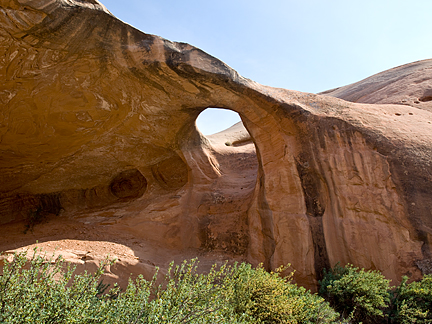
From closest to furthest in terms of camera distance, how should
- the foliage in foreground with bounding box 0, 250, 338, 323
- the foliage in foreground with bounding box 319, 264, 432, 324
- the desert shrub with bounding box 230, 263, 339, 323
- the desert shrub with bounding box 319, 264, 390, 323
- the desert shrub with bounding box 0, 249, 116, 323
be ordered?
the desert shrub with bounding box 0, 249, 116, 323
the foliage in foreground with bounding box 0, 250, 338, 323
the desert shrub with bounding box 230, 263, 339, 323
the foliage in foreground with bounding box 319, 264, 432, 324
the desert shrub with bounding box 319, 264, 390, 323

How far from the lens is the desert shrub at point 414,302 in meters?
4.01

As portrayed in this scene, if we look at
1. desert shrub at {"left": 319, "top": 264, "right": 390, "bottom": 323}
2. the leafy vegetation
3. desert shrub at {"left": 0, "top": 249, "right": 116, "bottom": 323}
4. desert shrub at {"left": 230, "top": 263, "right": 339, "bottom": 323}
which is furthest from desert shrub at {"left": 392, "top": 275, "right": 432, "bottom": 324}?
desert shrub at {"left": 0, "top": 249, "right": 116, "bottom": 323}

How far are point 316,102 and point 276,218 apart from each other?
263 cm

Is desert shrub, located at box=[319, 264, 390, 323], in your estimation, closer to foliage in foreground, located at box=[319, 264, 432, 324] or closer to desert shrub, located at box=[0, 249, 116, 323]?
foliage in foreground, located at box=[319, 264, 432, 324]

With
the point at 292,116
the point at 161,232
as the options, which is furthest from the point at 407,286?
the point at 161,232

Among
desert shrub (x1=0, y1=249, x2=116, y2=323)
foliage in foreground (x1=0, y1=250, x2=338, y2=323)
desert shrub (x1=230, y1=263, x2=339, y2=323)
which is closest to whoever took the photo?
desert shrub (x1=0, y1=249, x2=116, y2=323)

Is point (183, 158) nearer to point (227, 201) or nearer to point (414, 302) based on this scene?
point (227, 201)

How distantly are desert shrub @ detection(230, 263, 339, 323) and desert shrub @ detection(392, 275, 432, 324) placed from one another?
0.92 metres

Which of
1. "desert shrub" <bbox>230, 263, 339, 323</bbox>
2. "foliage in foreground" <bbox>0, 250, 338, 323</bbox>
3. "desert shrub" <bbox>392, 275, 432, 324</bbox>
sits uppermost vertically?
"foliage in foreground" <bbox>0, 250, 338, 323</bbox>

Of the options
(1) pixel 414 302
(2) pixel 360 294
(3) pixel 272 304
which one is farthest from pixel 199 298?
(1) pixel 414 302

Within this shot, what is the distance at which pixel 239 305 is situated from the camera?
3941 millimetres

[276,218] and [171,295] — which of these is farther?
[276,218]

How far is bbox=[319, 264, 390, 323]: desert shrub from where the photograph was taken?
4.32m

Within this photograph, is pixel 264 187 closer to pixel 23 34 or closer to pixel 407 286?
pixel 407 286
